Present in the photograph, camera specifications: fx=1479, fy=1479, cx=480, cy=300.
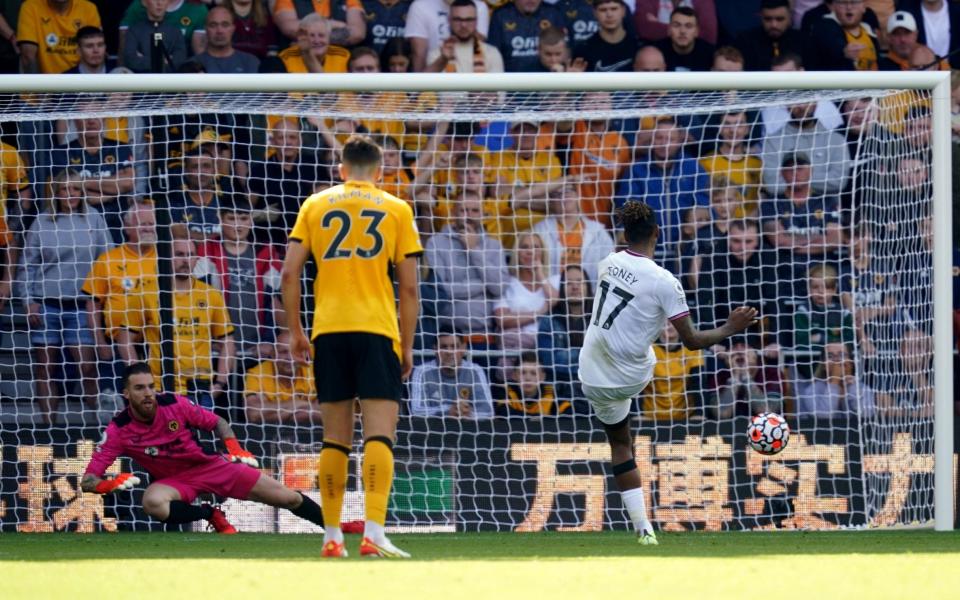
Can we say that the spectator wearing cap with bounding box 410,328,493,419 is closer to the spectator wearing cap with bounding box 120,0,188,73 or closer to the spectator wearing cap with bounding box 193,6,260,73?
the spectator wearing cap with bounding box 193,6,260,73

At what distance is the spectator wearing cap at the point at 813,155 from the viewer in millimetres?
11086

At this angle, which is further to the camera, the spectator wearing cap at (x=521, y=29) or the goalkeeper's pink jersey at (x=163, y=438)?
the spectator wearing cap at (x=521, y=29)

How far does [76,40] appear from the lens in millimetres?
11922

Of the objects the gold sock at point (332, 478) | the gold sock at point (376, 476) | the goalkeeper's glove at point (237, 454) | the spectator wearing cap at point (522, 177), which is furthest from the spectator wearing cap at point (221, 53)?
the gold sock at point (376, 476)

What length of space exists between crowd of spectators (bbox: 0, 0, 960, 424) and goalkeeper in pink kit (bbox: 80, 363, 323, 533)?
817 mm

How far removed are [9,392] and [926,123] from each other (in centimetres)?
649

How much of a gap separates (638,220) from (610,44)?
15.8 feet

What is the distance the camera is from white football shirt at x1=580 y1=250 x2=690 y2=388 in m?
7.67

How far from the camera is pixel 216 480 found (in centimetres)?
932

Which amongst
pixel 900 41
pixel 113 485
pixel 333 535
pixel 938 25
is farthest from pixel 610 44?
pixel 333 535

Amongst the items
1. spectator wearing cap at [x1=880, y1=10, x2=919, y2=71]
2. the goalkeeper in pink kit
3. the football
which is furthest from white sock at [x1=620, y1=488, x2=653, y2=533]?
spectator wearing cap at [x1=880, y1=10, x2=919, y2=71]

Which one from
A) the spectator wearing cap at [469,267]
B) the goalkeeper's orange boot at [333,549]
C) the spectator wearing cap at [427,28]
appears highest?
the spectator wearing cap at [427,28]

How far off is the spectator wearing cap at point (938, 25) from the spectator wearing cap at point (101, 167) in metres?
6.70

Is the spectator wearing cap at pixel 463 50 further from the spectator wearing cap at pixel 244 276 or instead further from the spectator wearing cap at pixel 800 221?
the spectator wearing cap at pixel 800 221
